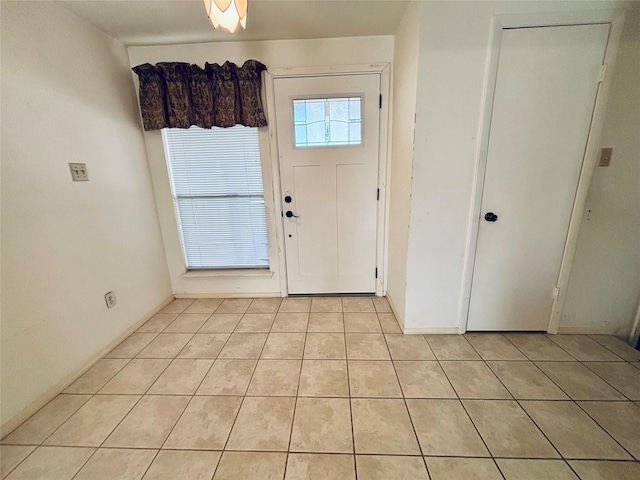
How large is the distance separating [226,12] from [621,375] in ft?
9.76

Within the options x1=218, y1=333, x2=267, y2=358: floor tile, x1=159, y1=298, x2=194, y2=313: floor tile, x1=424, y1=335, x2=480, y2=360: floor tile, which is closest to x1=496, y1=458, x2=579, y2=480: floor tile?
x1=424, y1=335, x2=480, y2=360: floor tile

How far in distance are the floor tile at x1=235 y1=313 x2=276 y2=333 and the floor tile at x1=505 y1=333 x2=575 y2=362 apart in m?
1.95

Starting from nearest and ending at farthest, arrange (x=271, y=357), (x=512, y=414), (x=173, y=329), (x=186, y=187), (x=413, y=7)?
(x=512, y=414) → (x=413, y=7) → (x=271, y=357) → (x=173, y=329) → (x=186, y=187)

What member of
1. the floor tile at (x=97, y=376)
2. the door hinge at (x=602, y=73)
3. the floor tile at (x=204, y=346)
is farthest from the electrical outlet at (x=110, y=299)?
the door hinge at (x=602, y=73)

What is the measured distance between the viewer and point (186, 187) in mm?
2531

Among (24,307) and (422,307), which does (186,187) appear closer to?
(24,307)

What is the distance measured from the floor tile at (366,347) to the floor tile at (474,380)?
407mm

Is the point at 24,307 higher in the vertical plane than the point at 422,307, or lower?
higher

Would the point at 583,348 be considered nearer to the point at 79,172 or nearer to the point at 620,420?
the point at 620,420

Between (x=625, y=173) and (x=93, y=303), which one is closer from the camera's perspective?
(x=625, y=173)

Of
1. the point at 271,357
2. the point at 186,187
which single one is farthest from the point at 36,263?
the point at 271,357

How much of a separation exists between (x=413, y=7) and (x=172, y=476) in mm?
2920

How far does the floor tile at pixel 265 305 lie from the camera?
98.3 inches

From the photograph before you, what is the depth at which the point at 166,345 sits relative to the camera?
2025 millimetres
